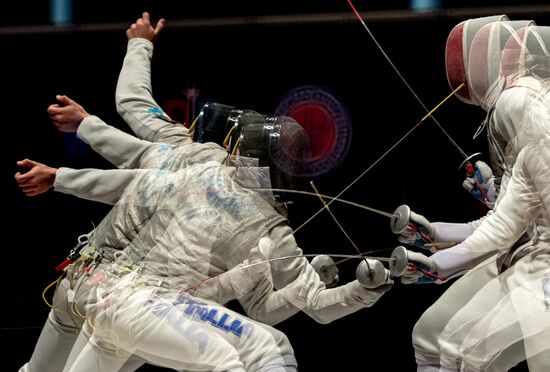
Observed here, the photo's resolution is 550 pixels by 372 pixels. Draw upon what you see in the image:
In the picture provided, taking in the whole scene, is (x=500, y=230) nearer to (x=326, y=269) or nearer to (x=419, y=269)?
(x=419, y=269)

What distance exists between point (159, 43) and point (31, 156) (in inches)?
18.6

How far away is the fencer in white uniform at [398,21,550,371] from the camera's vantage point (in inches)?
77.2

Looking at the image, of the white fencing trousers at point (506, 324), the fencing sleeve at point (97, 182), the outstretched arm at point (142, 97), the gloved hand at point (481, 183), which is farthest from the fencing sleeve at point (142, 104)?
the white fencing trousers at point (506, 324)

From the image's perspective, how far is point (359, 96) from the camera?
8.29 ft

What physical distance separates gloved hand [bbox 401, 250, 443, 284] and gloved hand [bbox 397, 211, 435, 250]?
175mm

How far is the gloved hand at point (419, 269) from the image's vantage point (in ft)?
6.53

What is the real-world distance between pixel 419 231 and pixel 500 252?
0.73 ft

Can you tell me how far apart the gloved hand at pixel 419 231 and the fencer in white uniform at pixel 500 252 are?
143 mm

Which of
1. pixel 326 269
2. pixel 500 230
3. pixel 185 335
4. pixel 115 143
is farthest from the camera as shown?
pixel 115 143

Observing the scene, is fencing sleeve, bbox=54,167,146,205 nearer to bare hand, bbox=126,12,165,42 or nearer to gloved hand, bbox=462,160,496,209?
bare hand, bbox=126,12,165,42

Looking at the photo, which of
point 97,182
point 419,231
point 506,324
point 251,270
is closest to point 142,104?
point 97,182

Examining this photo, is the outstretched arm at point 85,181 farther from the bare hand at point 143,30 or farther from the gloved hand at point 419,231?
the gloved hand at point 419,231

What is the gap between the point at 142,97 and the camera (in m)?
2.44

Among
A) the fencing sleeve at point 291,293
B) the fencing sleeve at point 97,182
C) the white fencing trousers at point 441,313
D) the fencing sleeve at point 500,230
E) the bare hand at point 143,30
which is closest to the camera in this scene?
the fencing sleeve at point 500,230
